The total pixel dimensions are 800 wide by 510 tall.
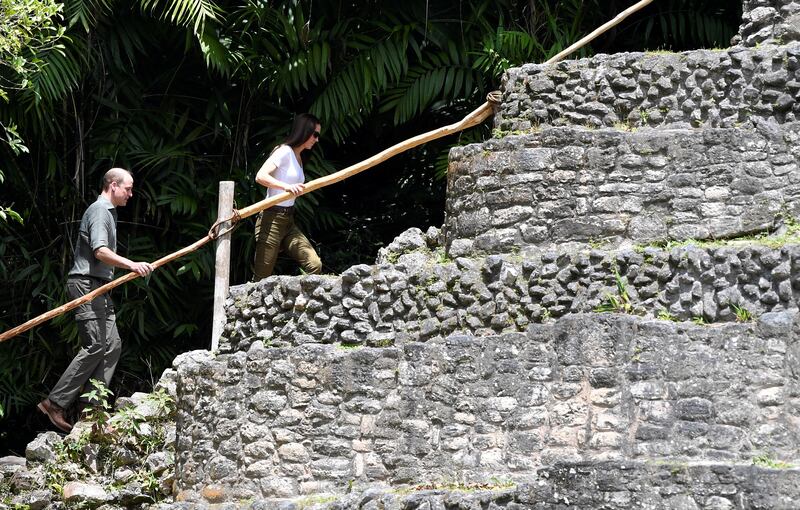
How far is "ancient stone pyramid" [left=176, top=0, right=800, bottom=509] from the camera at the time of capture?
641cm

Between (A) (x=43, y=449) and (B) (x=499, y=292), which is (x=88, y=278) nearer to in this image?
(A) (x=43, y=449)

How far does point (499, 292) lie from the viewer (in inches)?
281

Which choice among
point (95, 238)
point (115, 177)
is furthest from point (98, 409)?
point (115, 177)

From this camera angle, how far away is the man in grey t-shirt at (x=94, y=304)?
8.41 metres

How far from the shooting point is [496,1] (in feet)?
36.4

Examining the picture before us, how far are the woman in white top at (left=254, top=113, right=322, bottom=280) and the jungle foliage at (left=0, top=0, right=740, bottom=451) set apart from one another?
7.32 ft

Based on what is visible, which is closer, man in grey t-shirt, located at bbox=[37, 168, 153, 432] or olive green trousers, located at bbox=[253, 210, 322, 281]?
man in grey t-shirt, located at bbox=[37, 168, 153, 432]

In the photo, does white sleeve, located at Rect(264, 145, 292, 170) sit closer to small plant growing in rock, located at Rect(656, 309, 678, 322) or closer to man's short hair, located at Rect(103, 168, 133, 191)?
man's short hair, located at Rect(103, 168, 133, 191)

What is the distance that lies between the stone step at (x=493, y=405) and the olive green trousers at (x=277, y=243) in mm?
1101

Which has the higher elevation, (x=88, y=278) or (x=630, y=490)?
(x=88, y=278)

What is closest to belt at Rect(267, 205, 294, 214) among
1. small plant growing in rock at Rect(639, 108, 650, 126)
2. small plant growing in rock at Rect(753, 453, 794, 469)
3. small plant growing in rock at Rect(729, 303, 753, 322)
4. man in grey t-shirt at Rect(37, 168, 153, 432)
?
man in grey t-shirt at Rect(37, 168, 153, 432)

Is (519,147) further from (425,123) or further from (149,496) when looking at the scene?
(425,123)

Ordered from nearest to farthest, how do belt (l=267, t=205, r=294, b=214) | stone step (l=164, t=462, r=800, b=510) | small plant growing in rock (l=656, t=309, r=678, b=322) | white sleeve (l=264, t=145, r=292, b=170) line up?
stone step (l=164, t=462, r=800, b=510)
small plant growing in rock (l=656, t=309, r=678, b=322)
white sleeve (l=264, t=145, r=292, b=170)
belt (l=267, t=205, r=294, b=214)

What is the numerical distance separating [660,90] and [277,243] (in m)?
2.56
